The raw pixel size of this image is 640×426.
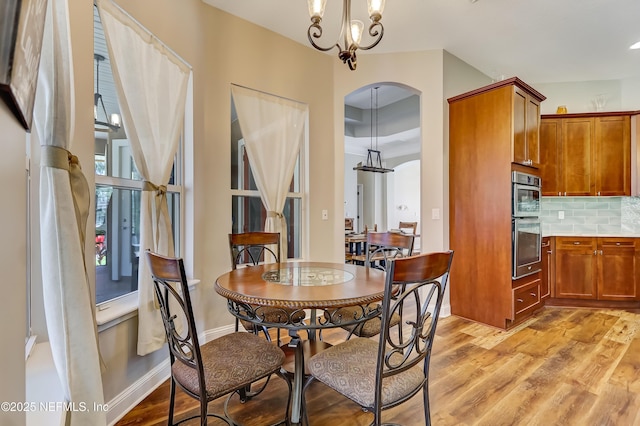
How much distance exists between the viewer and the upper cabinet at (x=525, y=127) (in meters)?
3.17

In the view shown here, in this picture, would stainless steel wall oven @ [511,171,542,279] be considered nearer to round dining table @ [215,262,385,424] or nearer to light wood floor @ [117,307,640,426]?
light wood floor @ [117,307,640,426]

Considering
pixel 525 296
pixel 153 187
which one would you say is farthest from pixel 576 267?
pixel 153 187

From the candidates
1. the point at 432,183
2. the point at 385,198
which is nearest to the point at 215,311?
the point at 432,183

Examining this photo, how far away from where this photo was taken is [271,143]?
10.5 ft

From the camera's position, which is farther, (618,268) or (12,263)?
(618,268)

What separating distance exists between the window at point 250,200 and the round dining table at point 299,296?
106 cm

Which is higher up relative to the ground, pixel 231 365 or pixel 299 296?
pixel 299 296

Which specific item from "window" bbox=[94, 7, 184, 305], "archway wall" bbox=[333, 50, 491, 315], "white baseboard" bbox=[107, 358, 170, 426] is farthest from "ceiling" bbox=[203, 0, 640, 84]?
"white baseboard" bbox=[107, 358, 170, 426]

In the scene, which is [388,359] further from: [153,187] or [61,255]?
[153,187]

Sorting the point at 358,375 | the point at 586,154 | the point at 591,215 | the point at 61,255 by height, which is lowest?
the point at 358,375

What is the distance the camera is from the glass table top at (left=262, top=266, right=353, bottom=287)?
1769mm

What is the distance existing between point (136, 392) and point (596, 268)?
4891 mm

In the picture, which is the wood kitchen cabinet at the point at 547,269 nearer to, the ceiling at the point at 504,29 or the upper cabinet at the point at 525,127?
the upper cabinet at the point at 525,127

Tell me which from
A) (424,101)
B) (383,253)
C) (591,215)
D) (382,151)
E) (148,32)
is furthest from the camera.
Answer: (382,151)
